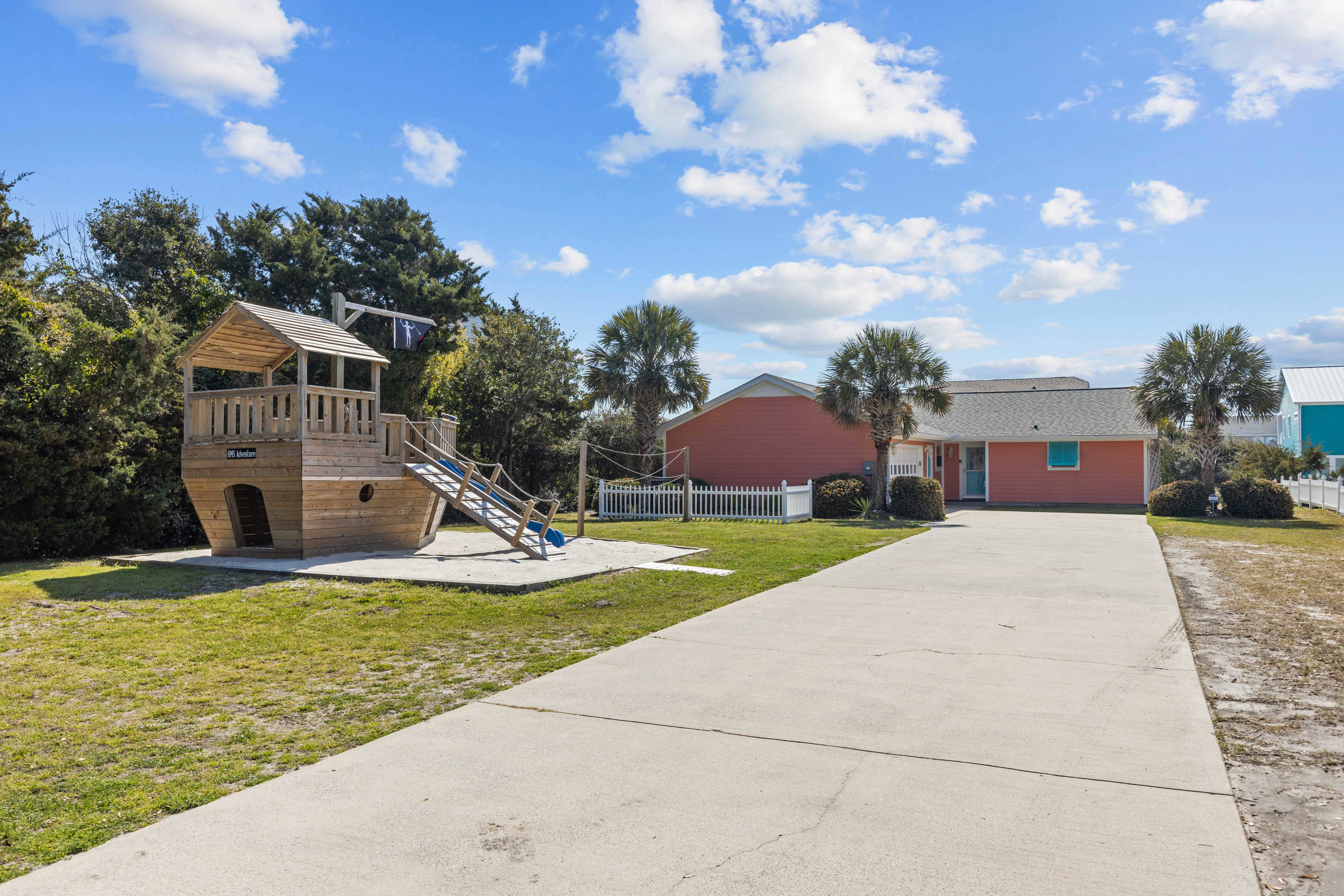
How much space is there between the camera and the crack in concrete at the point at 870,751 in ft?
13.0

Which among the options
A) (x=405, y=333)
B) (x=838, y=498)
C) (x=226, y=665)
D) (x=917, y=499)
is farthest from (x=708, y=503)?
(x=226, y=665)

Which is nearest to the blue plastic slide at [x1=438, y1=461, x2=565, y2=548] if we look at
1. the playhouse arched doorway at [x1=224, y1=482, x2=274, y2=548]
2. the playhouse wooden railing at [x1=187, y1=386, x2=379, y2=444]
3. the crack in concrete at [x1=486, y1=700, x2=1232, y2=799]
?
the playhouse wooden railing at [x1=187, y1=386, x2=379, y2=444]

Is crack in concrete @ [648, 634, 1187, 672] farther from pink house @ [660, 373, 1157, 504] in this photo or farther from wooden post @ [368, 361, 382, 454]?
pink house @ [660, 373, 1157, 504]

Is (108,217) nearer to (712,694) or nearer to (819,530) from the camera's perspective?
(819,530)

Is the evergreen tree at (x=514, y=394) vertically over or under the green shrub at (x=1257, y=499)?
over

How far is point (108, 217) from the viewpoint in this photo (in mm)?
23938

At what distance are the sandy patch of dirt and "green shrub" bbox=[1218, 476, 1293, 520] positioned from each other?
1324cm

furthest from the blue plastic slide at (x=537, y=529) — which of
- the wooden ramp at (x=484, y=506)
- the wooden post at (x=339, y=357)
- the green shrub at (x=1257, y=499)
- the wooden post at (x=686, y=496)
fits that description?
the green shrub at (x=1257, y=499)

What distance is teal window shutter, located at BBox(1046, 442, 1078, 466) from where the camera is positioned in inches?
1148

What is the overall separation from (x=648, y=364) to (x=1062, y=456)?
15371mm

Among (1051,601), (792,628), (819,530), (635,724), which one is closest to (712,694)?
(635,724)

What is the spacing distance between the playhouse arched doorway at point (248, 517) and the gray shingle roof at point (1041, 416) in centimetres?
2072

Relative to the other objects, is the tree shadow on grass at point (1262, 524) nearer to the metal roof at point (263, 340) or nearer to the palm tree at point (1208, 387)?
the palm tree at point (1208, 387)

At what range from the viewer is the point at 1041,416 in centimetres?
3059
